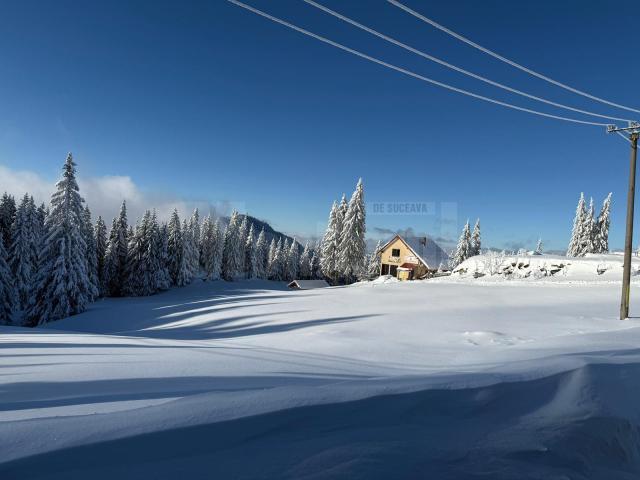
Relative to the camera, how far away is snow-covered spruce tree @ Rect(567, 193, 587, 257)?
55.8 metres

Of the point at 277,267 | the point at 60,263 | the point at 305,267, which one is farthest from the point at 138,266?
the point at 305,267

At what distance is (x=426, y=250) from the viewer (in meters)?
45.6

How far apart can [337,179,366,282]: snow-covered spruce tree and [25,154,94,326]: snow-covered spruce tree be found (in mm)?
30970

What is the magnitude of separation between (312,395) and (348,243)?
145 ft

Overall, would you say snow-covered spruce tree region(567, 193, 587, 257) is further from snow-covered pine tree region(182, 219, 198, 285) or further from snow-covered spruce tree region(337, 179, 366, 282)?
snow-covered pine tree region(182, 219, 198, 285)

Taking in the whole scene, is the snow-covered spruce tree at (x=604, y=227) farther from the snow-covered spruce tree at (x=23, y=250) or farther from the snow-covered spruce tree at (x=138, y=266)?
the snow-covered spruce tree at (x=23, y=250)

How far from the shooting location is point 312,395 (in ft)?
10.4

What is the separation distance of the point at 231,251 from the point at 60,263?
4039 cm

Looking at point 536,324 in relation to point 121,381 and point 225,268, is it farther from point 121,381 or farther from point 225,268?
point 225,268

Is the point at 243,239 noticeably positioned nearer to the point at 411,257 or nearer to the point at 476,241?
the point at 411,257

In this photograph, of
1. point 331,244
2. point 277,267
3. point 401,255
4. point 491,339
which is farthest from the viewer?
point 277,267

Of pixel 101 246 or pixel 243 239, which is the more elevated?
pixel 243 239

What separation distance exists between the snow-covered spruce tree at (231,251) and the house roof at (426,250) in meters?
34.5

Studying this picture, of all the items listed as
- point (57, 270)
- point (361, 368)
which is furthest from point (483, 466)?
point (57, 270)
